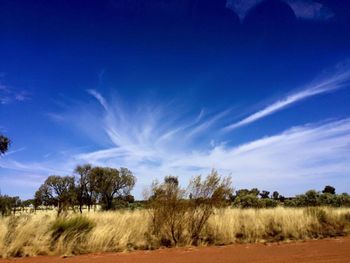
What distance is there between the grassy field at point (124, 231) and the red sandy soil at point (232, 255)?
2.85 ft

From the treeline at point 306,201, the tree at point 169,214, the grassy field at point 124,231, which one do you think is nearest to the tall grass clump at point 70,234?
the grassy field at point 124,231

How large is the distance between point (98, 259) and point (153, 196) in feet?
14.7

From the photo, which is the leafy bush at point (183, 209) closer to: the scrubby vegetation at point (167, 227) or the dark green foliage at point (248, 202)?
the scrubby vegetation at point (167, 227)

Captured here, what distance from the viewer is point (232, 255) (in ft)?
35.2

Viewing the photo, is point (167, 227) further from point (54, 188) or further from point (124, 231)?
point (54, 188)

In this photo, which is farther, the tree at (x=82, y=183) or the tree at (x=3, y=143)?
the tree at (x=82, y=183)

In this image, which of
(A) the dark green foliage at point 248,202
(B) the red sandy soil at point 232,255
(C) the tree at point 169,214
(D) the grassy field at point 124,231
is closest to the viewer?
(B) the red sandy soil at point 232,255

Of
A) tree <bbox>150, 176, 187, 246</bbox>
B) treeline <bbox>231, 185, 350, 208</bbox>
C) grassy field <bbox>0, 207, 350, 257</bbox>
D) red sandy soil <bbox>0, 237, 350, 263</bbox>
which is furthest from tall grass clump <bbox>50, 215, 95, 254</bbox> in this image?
treeline <bbox>231, 185, 350, 208</bbox>

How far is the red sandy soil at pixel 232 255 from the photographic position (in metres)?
9.99

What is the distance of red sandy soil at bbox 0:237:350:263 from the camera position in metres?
9.99

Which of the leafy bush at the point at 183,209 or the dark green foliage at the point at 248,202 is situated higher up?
the dark green foliage at the point at 248,202

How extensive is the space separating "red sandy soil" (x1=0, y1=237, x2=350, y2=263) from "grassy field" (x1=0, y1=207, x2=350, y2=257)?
2.85ft

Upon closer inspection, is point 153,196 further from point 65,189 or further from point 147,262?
point 65,189

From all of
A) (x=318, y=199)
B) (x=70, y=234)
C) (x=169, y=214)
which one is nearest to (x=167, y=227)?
(x=169, y=214)
